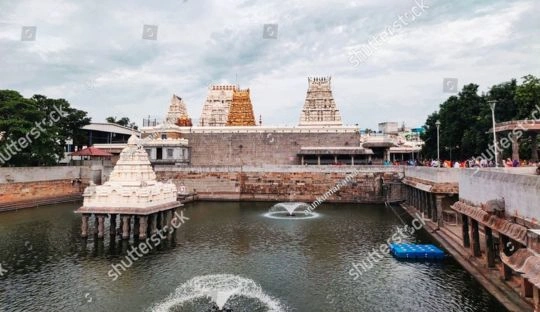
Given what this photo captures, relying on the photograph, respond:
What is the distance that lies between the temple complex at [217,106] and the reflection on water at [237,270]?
32.1 m

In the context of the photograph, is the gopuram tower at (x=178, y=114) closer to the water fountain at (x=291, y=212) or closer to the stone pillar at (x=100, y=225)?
the water fountain at (x=291, y=212)

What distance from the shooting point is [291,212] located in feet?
105

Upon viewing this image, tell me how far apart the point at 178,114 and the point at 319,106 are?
66.8 ft

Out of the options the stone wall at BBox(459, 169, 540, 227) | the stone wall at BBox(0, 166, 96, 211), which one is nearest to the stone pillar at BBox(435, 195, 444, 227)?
the stone wall at BBox(459, 169, 540, 227)

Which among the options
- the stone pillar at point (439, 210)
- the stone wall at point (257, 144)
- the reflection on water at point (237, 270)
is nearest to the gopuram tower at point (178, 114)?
the stone wall at point (257, 144)

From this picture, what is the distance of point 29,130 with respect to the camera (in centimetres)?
3597

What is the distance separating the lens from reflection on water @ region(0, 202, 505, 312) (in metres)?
12.9

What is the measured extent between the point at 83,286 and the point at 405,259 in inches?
533

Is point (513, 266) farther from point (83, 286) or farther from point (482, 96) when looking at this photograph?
point (482, 96)

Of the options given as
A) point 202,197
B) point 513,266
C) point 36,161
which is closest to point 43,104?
point 36,161

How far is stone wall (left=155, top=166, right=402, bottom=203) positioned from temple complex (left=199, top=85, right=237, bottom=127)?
48.5 feet

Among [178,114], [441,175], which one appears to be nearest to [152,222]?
[441,175]

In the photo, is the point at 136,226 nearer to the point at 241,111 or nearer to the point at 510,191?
the point at 510,191

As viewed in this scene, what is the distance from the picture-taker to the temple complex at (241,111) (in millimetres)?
53156
